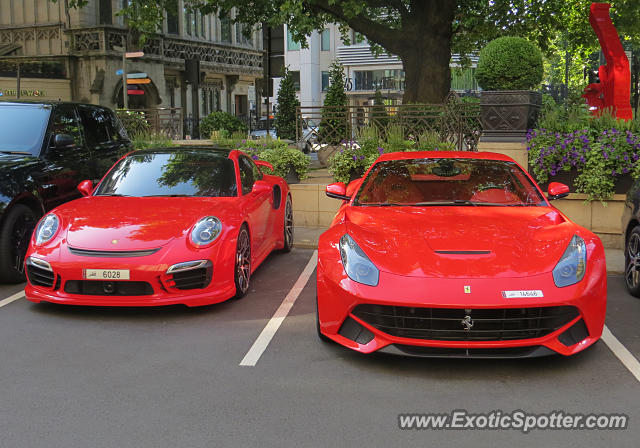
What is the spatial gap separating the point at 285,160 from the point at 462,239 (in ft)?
21.2

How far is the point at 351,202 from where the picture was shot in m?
6.02

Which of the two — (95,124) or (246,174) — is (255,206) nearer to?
(246,174)

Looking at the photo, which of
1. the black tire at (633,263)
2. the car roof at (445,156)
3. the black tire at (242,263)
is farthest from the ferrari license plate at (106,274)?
the black tire at (633,263)

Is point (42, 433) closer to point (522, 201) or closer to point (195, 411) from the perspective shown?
point (195, 411)

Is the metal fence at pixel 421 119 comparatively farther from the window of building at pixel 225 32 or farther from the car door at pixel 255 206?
the window of building at pixel 225 32

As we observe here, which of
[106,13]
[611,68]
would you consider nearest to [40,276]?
[611,68]

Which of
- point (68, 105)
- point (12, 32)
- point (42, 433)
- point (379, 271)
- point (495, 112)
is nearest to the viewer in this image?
point (42, 433)

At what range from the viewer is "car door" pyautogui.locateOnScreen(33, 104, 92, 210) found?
26.4ft

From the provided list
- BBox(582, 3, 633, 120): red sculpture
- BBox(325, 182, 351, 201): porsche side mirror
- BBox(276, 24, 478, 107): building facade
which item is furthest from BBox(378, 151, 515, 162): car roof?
BBox(276, 24, 478, 107): building facade

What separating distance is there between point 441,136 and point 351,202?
555 cm

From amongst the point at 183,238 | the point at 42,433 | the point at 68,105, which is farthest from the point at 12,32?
the point at 42,433

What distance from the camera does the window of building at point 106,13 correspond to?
3559cm

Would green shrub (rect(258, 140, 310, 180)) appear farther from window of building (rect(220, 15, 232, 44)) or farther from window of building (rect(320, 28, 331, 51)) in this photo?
window of building (rect(320, 28, 331, 51))

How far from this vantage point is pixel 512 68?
34.0ft
